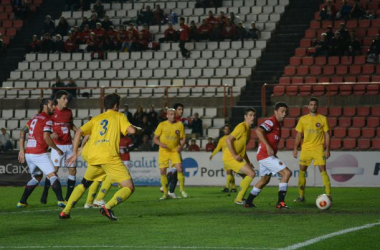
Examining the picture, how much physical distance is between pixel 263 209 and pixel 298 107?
13165 millimetres

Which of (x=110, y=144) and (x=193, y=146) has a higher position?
(x=110, y=144)

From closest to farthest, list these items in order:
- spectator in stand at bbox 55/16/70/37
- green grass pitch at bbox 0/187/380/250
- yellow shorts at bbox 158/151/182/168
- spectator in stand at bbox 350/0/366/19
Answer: green grass pitch at bbox 0/187/380/250, yellow shorts at bbox 158/151/182/168, spectator in stand at bbox 350/0/366/19, spectator in stand at bbox 55/16/70/37

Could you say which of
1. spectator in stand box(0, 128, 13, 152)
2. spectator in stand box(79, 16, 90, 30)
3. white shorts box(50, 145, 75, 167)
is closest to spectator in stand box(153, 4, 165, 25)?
spectator in stand box(79, 16, 90, 30)

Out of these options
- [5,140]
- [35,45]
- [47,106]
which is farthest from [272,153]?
[35,45]

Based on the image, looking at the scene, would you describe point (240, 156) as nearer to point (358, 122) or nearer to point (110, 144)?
point (110, 144)

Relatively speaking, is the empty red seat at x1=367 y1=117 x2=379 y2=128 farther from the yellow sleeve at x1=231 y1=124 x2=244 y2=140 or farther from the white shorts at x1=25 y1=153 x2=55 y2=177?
the white shorts at x1=25 y1=153 x2=55 y2=177

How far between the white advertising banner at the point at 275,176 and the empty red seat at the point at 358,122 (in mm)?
2608

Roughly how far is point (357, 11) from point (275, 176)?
8929 millimetres

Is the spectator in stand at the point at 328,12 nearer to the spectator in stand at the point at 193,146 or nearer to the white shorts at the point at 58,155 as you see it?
the spectator in stand at the point at 193,146

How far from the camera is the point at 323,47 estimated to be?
2983 centimetres

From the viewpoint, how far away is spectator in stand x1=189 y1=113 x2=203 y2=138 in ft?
92.8

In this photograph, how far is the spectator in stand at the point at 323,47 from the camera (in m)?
29.6

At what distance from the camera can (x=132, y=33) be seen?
3319 centimetres

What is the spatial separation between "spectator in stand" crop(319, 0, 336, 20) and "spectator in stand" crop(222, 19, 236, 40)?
11.4ft
